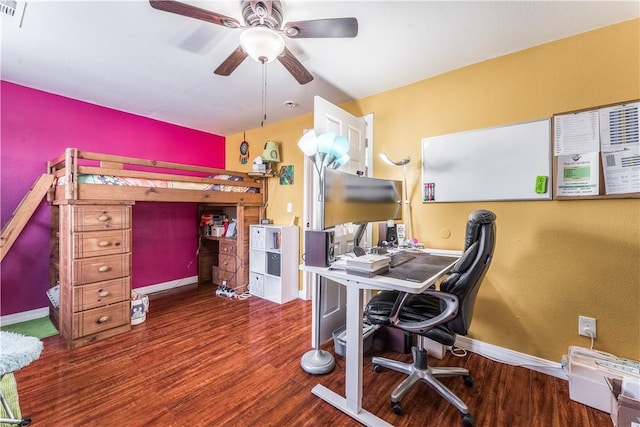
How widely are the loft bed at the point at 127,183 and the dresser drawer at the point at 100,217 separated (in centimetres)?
8

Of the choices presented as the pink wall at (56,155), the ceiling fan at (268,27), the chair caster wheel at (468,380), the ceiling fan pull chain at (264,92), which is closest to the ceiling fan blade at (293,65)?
the ceiling fan at (268,27)

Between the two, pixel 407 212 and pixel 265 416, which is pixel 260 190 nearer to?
pixel 407 212

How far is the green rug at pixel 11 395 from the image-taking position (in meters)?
1.42

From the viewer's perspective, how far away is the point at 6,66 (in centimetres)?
217

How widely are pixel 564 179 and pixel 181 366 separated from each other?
2.98 m

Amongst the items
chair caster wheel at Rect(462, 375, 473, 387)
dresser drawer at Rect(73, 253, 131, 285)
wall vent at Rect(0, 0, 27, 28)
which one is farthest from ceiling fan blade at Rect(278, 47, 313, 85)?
chair caster wheel at Rect(462, 375, 473, 387)

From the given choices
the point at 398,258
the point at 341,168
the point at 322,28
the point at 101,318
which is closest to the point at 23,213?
the point at 101,318

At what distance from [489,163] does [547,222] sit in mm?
578

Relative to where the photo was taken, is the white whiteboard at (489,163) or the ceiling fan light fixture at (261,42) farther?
the white whiteboard at (489,163)

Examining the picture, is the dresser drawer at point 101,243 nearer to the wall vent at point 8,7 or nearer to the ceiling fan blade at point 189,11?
the wall vent at point 8,7

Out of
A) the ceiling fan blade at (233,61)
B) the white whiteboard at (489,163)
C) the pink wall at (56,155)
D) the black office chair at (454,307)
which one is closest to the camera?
the black office chair at (454,307)

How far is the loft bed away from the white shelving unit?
0.53 meters

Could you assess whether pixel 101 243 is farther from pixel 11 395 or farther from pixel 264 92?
pixel 264 92

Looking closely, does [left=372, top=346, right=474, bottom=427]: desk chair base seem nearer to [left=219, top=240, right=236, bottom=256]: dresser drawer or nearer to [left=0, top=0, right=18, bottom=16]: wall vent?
[left=219, top=240, right=236, bottom=256]: dresser drawer
